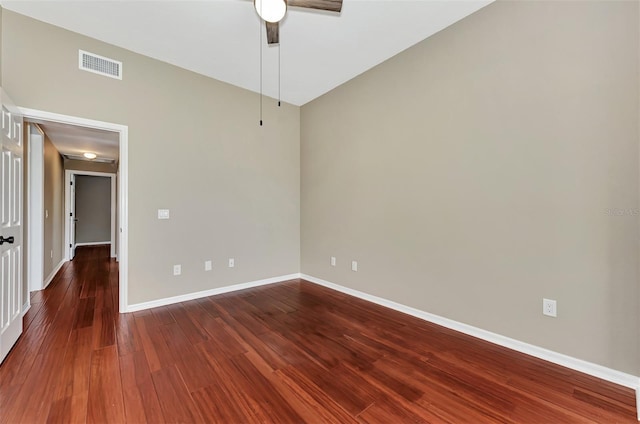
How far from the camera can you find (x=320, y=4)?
6.71ft

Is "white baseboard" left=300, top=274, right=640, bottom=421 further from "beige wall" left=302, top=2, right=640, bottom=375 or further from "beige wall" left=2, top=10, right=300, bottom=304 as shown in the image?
"beige wall" left=2, top=10, right=300, bottom=304

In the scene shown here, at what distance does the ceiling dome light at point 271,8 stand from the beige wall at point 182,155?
1.88 metres

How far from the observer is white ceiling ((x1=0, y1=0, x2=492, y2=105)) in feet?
7.73

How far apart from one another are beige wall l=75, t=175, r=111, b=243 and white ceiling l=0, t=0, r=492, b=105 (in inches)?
306

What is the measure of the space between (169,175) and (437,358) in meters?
3.42

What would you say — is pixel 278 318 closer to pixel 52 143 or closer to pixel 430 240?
pixel 430 240

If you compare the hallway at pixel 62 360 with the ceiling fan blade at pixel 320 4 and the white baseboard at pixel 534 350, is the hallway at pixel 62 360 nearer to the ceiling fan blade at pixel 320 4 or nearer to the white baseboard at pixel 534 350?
the white baseboard at pixel 534 350

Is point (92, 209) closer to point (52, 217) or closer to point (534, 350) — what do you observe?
point (52, 217)

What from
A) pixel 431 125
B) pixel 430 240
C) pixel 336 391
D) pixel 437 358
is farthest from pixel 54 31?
pixel 437 358

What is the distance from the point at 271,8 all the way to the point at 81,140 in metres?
5.04

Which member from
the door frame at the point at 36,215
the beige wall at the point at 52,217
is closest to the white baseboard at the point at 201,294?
the door frame at the point at 36,215

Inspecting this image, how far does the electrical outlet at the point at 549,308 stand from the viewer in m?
2.03

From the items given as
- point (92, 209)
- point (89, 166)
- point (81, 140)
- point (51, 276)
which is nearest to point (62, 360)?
point (51, 276)

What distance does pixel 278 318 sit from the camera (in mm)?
2848
